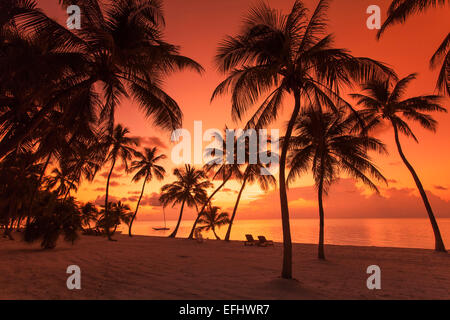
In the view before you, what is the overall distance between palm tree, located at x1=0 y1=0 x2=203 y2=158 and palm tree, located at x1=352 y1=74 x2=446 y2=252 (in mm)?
12767

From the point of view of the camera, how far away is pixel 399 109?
52.1 feet

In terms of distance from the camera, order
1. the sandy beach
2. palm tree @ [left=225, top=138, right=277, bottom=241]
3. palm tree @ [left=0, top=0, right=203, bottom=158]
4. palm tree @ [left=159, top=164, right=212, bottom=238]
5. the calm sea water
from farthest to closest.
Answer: the calm sea water → palm tree @ [left=159, top=164, right=212, bottom=238] → palm tree @ [left=225, top=138, right=277, bottom=241] → palm tree @ [left=0, top=0, right=203, bottom=158] → the sandy beach

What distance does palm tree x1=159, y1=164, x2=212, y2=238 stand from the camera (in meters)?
29.3

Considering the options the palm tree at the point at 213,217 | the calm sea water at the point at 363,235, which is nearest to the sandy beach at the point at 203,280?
the palm tree at the point at 213,217

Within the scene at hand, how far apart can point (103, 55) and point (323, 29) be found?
692 centimetres

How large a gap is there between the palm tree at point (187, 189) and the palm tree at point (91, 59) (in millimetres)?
19787

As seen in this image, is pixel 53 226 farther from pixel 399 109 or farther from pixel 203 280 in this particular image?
pixel 399 109

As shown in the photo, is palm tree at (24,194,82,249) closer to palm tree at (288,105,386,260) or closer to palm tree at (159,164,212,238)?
palm tree at (288,105,386,260)

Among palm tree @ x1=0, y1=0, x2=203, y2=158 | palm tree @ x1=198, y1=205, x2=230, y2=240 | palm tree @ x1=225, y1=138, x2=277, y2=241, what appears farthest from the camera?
palm tree @ x1=198, y1=205, x2=230, y2=240

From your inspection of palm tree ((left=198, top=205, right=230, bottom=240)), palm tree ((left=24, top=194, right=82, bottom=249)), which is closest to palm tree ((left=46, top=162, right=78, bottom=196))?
palm tree ((left=24, top=194, right=82, bottom=249))

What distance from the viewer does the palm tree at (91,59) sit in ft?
21.7
